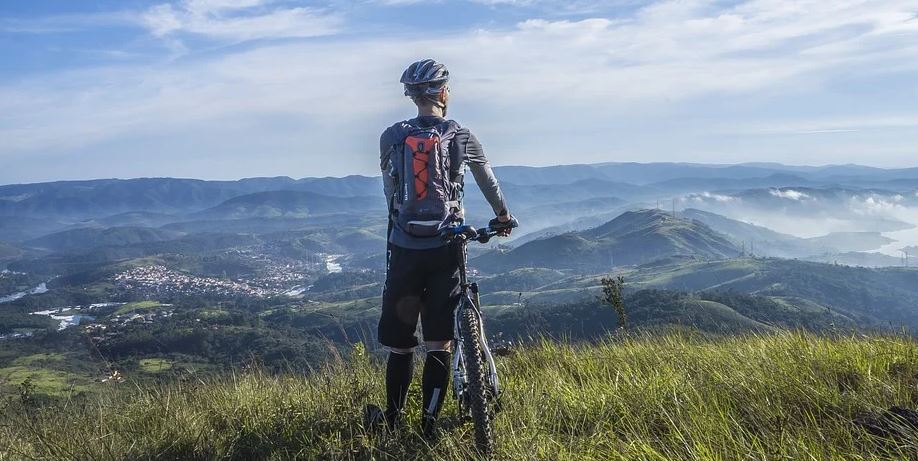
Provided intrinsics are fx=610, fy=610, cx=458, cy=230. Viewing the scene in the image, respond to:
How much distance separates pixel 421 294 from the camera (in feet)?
14.0

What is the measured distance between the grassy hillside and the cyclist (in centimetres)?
33

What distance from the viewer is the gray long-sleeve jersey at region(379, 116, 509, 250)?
4.20 m

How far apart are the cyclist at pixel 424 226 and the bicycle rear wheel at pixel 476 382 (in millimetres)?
280

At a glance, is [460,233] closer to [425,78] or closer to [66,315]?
[425,78]

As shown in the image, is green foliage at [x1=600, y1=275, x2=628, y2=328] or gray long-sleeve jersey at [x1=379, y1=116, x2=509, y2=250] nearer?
gray long-sleeve jersey at [x1=379, y1=116, x2=509, y2=250]

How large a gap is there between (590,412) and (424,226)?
63.0 inches

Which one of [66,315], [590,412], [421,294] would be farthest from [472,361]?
[66,315]

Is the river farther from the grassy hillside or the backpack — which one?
the backpack

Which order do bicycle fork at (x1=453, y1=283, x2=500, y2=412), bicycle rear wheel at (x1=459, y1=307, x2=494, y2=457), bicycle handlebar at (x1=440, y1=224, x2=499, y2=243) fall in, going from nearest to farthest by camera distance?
bicycle rear wheel at (x1=459, y1=307, x2=494, y2=457) < bicycle fork at (x1=453, y1=283, x2=500, y2=412) < bicycle handlebar at (x1=440, y1=224, x2=499, y2=243)

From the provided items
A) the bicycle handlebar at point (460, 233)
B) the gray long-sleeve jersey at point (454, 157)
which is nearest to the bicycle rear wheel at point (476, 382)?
the bicycle handlebar at point (460, 233)

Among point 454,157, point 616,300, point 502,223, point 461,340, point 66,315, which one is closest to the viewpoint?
point 461,340

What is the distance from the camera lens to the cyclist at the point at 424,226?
411 centimetres

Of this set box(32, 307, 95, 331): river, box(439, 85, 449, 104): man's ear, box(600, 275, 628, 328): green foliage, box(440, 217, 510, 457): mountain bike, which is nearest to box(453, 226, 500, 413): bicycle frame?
box(440, 217, 510, 457): mountain bike

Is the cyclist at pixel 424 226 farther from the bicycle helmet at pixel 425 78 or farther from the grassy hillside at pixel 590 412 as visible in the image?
the grassy hillside at pixel 590 412
